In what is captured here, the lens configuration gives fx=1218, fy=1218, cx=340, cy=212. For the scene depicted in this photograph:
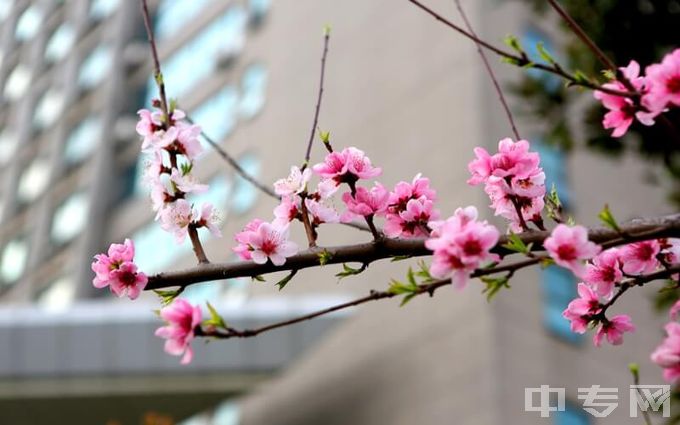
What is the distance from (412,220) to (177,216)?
0.55 meters

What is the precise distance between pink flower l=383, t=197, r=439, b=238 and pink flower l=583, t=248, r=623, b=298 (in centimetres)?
39

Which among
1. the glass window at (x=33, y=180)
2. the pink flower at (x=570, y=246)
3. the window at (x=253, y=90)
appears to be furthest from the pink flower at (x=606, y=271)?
the glass window at (x=33, y=180)

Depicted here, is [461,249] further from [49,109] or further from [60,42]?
[60,42]

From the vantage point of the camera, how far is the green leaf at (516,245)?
8.05 ft

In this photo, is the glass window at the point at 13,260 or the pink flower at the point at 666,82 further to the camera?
the glass window at the point at 13,260

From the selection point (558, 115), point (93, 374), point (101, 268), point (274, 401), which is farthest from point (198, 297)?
point (101, 268)

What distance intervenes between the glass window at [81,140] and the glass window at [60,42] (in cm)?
189

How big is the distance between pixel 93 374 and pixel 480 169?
1720cm

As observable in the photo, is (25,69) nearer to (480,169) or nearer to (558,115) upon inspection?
(558,115)

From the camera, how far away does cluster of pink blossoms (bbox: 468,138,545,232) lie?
278 centimetres

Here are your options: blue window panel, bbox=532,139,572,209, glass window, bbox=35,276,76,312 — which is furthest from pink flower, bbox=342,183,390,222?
glass window, bbox=35,276,76,312

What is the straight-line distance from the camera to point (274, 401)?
72.3 feet

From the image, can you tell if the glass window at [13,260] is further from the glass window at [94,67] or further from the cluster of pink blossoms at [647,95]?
the cluster of pink blossoms at [647,95]

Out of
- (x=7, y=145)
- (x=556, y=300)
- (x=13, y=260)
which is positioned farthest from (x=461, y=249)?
(x=7, y=145)
